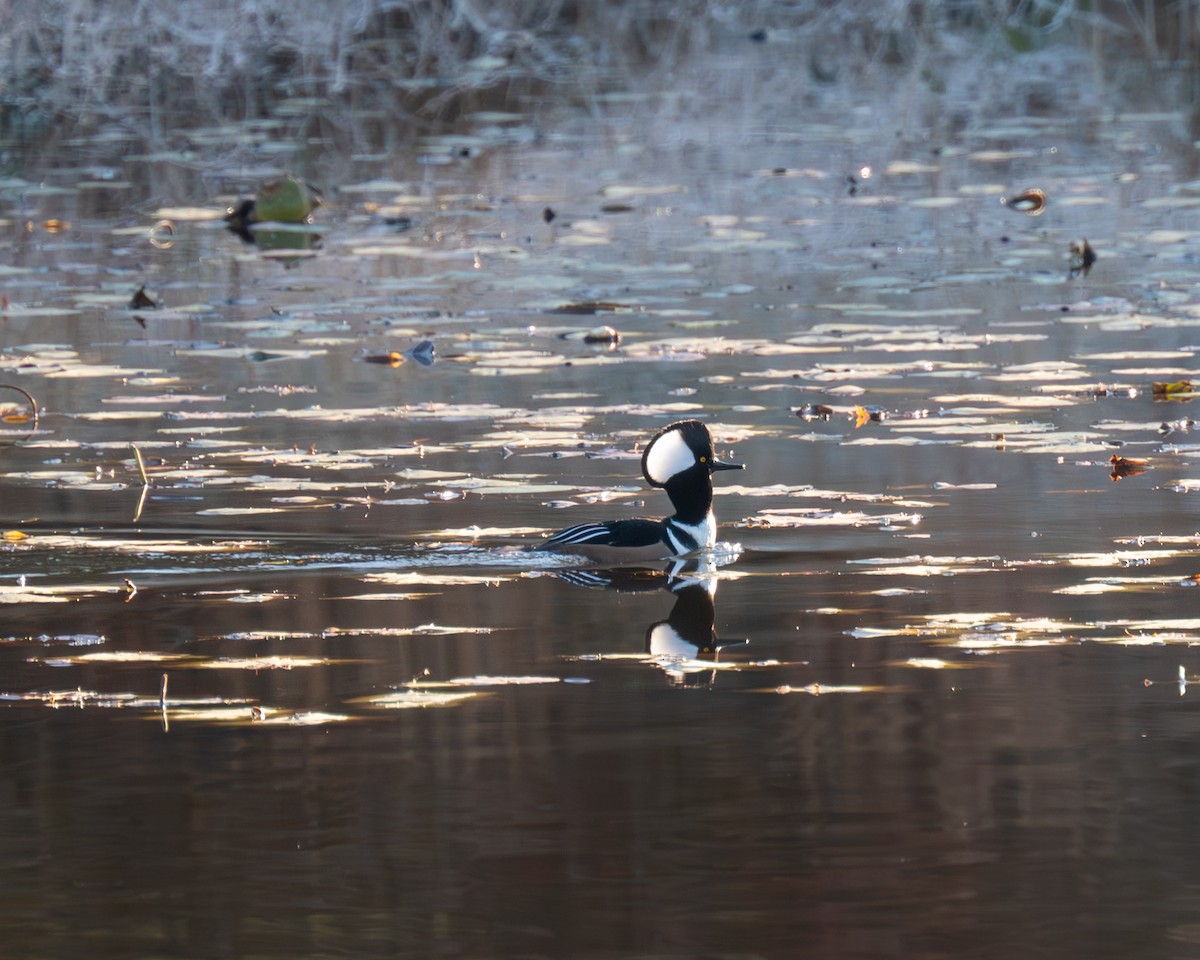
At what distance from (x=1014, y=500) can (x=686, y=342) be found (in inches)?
139

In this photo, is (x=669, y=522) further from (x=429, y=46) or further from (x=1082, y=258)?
(x=429, y=46)

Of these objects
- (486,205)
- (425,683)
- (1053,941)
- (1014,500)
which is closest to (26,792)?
(425,683)

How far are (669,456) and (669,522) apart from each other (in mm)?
341

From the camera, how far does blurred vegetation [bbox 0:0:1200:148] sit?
77.4 ft

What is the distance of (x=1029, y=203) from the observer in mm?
16469

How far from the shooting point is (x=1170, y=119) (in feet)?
68.2

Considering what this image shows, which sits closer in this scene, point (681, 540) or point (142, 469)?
point (681, 540)

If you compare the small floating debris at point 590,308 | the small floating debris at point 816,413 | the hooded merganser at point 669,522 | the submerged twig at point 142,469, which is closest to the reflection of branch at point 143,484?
the submerged twig at point 142,469

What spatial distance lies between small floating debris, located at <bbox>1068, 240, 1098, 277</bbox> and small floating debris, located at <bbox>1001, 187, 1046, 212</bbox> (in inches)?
82.0

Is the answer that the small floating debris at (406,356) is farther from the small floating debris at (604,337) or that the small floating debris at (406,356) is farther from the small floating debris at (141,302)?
the small floating debris at (141,302)

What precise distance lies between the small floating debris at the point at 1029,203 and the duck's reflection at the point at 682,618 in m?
9.07

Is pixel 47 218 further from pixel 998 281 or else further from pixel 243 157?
pixel 998 281

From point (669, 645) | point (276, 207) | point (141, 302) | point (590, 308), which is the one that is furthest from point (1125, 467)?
point (276, 207)

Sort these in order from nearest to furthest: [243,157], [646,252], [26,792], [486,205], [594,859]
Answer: [594,859] → [26,792] → [646,252] → [486,205] → [243,157]
